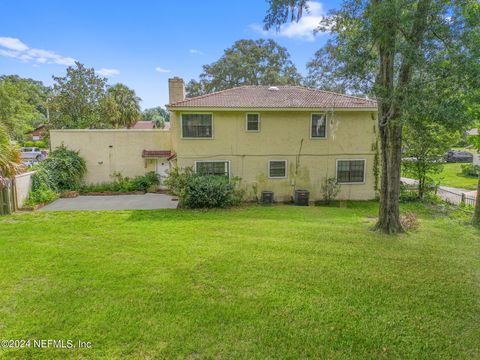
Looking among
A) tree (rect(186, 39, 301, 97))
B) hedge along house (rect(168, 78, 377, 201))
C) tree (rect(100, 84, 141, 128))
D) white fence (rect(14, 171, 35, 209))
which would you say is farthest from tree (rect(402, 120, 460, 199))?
tree (rect(100, 84, 141, 128))

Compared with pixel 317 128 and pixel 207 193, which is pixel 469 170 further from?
pixel 207 193

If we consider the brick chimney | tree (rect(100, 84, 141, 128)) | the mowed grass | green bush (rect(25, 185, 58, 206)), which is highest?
tree (rect(100, 84, 141, 128))

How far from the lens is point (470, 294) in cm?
477

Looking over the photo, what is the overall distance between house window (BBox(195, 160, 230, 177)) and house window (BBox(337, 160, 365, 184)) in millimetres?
6098

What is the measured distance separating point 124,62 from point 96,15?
8.12 meters

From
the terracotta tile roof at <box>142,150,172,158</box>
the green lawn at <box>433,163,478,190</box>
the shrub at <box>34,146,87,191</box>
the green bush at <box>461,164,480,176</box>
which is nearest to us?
the shrub at <box>34,146,87,191</box>

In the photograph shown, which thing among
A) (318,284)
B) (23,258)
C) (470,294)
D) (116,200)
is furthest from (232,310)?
(116,200)

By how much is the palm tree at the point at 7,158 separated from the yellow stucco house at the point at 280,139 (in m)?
6.47

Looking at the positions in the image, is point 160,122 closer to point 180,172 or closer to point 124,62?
point 124,62

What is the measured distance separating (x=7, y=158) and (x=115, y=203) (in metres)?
4.43

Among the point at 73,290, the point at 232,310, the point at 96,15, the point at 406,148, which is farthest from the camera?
the point at 406,148

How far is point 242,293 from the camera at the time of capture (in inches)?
185

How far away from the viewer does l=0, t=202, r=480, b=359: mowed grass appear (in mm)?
3531

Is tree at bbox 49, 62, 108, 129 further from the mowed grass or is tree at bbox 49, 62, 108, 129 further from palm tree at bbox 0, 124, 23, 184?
the mowed grass
